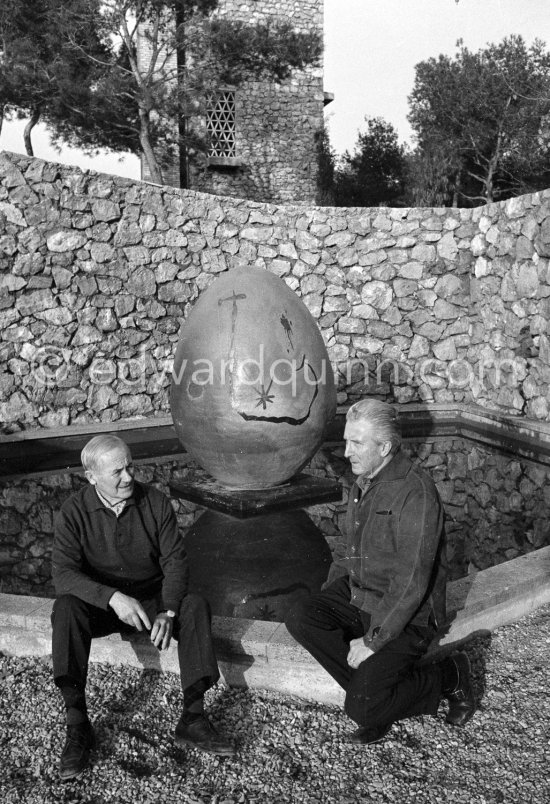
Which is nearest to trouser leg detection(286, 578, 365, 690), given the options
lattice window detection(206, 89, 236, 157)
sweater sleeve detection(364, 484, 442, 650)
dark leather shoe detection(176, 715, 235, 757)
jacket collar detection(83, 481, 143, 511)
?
sweater sleeve detection(364, 484, 442, 650)

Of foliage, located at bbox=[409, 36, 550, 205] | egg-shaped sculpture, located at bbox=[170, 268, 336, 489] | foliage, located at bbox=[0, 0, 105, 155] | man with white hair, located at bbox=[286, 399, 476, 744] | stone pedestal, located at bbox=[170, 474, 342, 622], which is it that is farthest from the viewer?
foliage, located at bbox=[409, 36, 550, 205]

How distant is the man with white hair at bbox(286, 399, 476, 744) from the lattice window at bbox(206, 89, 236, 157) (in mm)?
17666

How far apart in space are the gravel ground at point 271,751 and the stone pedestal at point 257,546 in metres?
0.84

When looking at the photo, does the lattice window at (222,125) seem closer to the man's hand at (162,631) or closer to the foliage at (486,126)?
the foliage at (486,126)

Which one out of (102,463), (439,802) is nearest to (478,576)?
(439,802)

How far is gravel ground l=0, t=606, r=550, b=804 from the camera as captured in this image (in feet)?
7.60

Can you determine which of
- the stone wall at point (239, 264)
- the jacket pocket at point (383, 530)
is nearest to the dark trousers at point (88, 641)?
the jacket pocket at point (383, 530)

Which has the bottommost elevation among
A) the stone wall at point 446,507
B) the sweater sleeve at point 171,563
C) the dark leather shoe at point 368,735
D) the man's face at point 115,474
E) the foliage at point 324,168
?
the stone wall at point 446,507

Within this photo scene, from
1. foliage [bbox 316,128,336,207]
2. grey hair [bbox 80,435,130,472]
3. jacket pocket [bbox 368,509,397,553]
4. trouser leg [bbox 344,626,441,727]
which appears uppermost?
foliage [bbox 316,128,336,207]

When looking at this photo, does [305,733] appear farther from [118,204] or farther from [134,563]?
[118,204]

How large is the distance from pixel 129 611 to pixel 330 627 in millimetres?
732

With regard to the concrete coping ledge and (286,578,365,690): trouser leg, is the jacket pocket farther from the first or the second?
the concrete coping ledge

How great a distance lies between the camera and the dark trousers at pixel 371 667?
2.55 meters

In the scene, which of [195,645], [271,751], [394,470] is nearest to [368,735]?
[271,751]
